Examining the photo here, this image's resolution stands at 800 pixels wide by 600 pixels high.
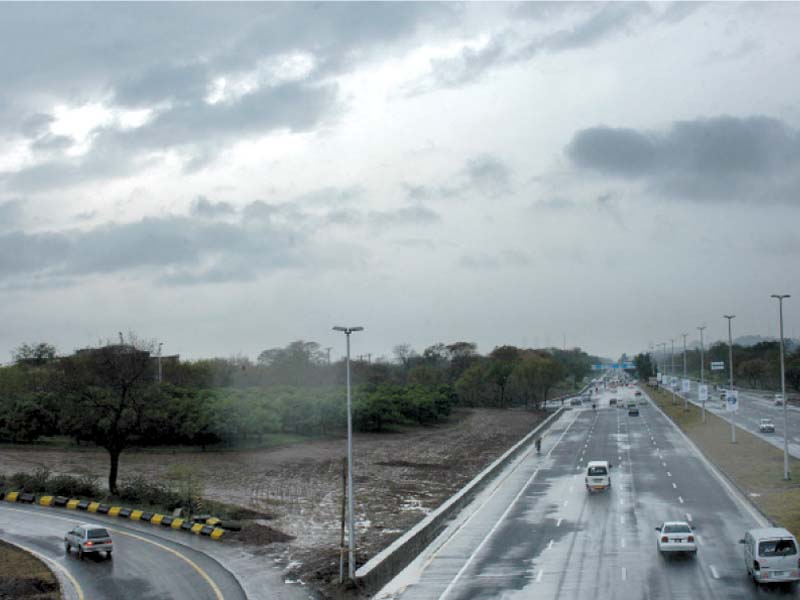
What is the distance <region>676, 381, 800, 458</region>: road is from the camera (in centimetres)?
7719

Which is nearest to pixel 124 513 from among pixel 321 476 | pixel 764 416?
pixel 321 476

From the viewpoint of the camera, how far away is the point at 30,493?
4828cm

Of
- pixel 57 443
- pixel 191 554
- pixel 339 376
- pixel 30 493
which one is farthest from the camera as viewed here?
pixel 339 376

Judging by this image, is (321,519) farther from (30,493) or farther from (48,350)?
(48,350)

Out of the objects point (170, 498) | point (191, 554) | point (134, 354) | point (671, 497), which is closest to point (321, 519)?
point (170, 498)

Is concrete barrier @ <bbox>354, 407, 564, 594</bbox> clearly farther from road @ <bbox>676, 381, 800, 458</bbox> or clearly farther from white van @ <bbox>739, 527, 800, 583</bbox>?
road @ <bbox>676, 381, 800, 458</bbox>

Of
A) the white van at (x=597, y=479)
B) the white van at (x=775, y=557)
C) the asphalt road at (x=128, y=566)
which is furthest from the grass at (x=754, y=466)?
the asphalt road at (x=128, y=566)

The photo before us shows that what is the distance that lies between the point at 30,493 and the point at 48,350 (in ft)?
393

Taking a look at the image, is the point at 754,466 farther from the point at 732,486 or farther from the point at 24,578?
the point at 24,578

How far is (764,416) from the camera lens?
10681 centimetres

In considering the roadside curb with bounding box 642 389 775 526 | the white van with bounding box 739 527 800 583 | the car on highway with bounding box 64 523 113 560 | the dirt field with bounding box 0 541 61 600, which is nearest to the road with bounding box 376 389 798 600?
the roadside curb with bounding box 642 389 775 526

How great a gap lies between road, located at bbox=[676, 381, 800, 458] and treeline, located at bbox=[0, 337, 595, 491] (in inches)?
1347

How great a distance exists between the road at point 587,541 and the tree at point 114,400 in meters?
19.7

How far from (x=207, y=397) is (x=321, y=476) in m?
21.4
